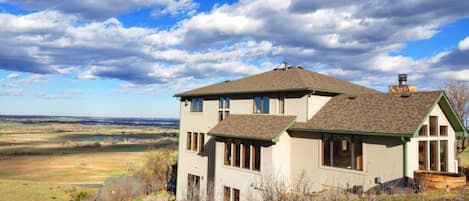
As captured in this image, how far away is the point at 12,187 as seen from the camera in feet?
130

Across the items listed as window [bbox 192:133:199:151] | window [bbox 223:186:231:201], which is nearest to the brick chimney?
window [bbox 223:186:231:201]

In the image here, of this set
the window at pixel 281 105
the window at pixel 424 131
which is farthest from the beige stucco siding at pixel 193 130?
the window at pixel 424 131

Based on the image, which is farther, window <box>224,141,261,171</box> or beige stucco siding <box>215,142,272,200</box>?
window <box>224,141,261,171</box>

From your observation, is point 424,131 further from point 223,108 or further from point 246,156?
point 223,108

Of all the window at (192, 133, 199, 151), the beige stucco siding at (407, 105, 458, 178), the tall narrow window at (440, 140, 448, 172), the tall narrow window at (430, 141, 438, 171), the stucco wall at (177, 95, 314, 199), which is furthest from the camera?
the window at (192, 133, 199, 151)

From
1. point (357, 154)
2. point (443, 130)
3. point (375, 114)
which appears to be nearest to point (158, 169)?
point (357, 154)

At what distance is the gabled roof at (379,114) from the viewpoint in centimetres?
1409

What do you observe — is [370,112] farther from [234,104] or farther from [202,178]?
[202,178]

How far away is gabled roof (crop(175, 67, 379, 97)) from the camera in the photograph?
18666 mm

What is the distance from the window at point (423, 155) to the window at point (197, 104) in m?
14.0

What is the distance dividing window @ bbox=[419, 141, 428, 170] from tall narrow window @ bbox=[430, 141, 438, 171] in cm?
83

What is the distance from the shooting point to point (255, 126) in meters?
18.4

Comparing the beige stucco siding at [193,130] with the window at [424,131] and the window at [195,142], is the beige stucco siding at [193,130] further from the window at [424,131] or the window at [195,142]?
the window at [424,131]

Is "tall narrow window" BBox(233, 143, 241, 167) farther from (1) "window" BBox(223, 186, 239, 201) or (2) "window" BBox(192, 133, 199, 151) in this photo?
(2) "window" BBox(192, 133, 199, 151)
